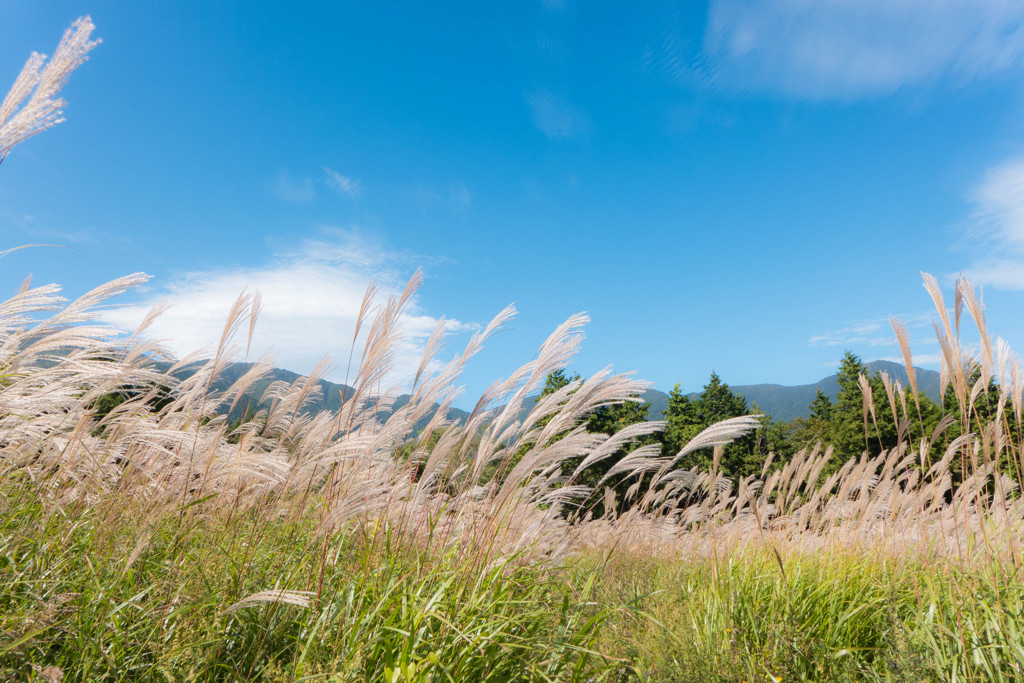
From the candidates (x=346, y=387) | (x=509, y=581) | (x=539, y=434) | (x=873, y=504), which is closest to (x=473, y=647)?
(x=509, y=581)

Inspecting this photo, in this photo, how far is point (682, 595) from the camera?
382 centimetres

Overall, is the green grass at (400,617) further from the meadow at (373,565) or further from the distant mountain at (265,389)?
A: the distant mountain at (265,389)

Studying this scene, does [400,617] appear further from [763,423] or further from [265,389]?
[763,423]

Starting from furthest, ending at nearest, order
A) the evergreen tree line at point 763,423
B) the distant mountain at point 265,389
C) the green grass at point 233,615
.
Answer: the evergreen tree line at point 763,423, the distant mountain at point 265,389, the green grass at point 233,615

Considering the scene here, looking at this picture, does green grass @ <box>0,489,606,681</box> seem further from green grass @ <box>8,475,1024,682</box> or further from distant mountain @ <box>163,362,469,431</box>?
distant mountain @ <box>163,362,469,431</box>

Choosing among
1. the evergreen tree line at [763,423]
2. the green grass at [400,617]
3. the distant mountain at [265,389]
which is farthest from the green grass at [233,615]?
the evergreen tree line at [763,423]

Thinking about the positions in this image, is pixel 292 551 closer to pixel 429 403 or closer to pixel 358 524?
pixel 358 524

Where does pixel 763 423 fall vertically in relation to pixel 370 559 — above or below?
above

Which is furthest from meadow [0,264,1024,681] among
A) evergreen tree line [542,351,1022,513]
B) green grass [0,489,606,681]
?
evergreen tree line [542,351,1022,513]

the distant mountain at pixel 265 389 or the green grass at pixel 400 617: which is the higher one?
the distant mountain at pixel 265 389

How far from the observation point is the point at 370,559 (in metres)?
2.45

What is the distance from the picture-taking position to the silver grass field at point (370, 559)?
1965 millimetres

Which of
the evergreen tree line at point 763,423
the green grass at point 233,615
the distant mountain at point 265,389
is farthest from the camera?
the evergreen tree line at point 763,423

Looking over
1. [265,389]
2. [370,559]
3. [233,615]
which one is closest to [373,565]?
[370,559]
